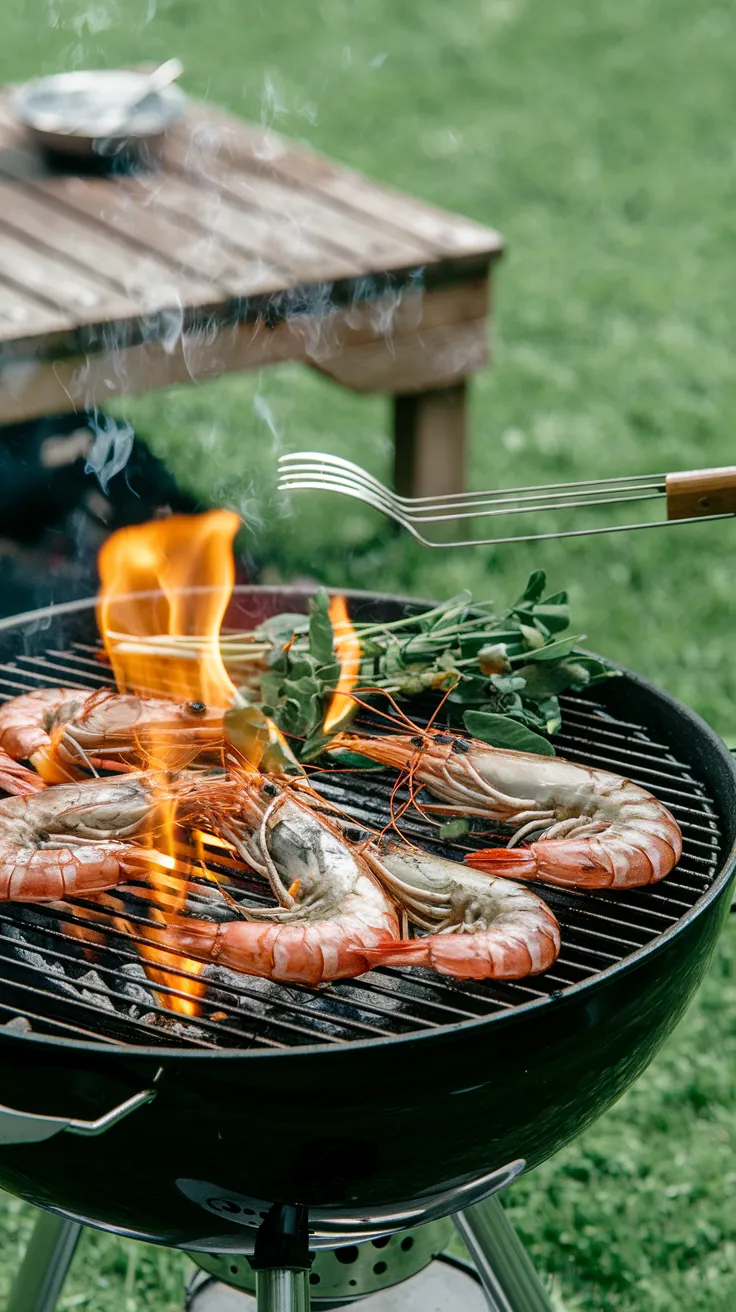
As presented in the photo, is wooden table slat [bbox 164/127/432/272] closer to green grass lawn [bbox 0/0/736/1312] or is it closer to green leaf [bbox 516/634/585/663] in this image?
green grass lawn [bbox 0/0/736/1312]

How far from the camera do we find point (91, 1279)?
2934 millimetres

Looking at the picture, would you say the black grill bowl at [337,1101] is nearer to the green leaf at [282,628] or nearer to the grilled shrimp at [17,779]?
the grilled shrimp at [17,779]

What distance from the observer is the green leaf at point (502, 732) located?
232 centimetres

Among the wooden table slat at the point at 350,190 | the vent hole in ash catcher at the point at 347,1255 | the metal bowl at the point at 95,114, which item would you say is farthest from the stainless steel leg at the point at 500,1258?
the metal bowl at the point at 95,114

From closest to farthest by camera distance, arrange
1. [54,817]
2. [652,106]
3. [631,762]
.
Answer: [54,817], [631,762], [652,106]

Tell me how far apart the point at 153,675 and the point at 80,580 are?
2251mm

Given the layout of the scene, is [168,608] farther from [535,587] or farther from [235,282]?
[235,282]

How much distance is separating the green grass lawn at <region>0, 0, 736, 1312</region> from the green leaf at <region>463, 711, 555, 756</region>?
4.20ft

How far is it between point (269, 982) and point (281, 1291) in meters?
0.39

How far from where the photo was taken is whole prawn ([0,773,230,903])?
200 centimetres

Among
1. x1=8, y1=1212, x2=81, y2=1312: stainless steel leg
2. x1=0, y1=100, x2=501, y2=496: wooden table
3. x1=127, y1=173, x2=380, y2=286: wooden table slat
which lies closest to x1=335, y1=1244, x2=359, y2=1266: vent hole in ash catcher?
x1=8, y1=1212, x2=81, y2=1312: stainless steel leg

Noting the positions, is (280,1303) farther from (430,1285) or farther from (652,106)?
(652,106)

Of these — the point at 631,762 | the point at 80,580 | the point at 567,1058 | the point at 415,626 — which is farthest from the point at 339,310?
the point at 567,1058

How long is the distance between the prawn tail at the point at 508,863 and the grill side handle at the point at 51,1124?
0.63m
